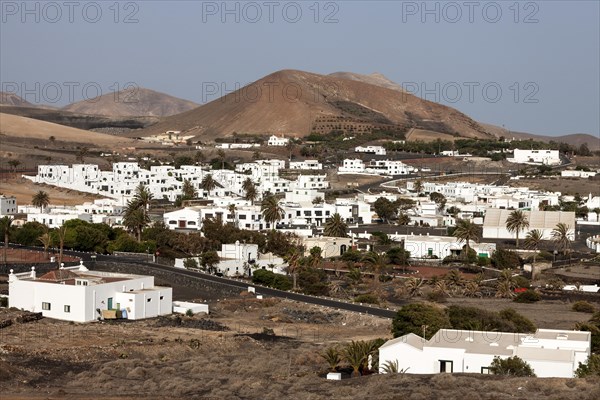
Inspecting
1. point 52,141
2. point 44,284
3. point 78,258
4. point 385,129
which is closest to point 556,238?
point 78,258

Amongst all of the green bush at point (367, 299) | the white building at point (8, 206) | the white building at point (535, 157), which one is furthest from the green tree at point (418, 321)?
the white building at point (535, 157)

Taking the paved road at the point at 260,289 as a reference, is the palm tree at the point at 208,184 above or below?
above

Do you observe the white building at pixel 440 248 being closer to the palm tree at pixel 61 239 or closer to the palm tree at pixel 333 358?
the palm tree at pixel 61 239

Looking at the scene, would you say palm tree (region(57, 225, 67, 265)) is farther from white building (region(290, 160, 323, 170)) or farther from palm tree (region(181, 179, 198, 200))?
white building (region(290, 160, 323, 170))

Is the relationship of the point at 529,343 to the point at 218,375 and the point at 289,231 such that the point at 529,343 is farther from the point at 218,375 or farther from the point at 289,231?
the point at 289,231

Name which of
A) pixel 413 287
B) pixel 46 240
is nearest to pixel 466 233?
pixel 413 287

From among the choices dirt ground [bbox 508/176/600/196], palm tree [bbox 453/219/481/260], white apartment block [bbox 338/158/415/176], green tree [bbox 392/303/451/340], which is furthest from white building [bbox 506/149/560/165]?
green tree [bbox 392/303/451/340]
